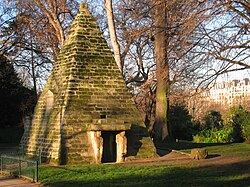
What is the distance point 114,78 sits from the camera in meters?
19.2

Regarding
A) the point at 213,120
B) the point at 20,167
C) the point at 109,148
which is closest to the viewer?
the point at 20,167

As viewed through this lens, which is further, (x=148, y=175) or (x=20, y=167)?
(x=20, y=167)

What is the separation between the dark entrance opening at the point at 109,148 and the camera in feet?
61.2

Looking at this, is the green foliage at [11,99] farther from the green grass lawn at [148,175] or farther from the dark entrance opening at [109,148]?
the green grass lawn at [148,175]

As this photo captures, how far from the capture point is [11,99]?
3622cm

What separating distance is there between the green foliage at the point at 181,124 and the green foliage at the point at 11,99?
12.4 meters

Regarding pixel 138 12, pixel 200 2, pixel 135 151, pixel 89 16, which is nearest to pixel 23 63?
pixel 89 16

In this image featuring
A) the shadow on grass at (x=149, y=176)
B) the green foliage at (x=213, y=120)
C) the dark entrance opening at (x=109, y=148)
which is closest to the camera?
the shadow on grass at (x=149, y=176)

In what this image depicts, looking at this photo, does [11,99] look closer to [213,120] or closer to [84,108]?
[213,120]

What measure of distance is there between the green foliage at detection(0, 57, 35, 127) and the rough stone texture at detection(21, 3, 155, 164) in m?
16.7

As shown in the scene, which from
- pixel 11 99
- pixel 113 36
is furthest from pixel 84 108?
pixel 11 99

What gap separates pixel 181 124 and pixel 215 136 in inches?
168

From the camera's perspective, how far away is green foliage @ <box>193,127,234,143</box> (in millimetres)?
32625

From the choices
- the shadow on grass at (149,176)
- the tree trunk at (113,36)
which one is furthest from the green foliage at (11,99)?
the shadow on grass at (149,176)
